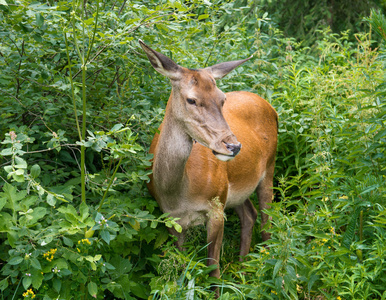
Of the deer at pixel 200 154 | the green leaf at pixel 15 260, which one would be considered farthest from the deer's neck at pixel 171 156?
the green leaf at pixel 15 260

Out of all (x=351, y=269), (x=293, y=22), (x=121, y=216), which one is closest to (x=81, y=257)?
(x=121, y=216)

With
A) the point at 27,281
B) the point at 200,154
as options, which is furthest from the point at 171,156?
the point at 27,281

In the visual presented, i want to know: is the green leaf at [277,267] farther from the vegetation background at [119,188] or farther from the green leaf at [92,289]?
the green leaf at [92,289]

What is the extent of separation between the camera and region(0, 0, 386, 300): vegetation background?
3.34m

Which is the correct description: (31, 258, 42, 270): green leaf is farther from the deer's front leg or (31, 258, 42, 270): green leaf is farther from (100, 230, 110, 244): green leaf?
the deer's front leg

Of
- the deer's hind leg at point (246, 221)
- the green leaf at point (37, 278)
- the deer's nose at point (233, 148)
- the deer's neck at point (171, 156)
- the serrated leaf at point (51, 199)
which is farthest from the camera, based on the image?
the deer's hind leg at point (246, 221)

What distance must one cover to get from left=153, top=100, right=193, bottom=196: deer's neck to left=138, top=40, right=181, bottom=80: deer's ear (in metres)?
0.33

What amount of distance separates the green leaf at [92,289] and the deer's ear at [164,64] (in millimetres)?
1751

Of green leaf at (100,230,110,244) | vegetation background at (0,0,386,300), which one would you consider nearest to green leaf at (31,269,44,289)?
vegetation background at (0,0,386,300)

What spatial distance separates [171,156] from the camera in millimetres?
4145

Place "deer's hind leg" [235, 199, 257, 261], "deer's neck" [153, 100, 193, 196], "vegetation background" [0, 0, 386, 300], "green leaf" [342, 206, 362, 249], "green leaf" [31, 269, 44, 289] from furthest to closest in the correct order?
"deer's hind leg" [235, 199, 257, 261]
"deer's neck" [153, 100, 193, 196]
"green leaf" [342, 206, 362, 249]
"vegetation background" [0, 0, 386, 300]
"green leaf" [31, 269, 44, 289]

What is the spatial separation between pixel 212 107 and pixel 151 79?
126cm

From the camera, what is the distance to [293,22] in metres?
9.65

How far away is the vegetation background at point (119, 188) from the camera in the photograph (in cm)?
334
